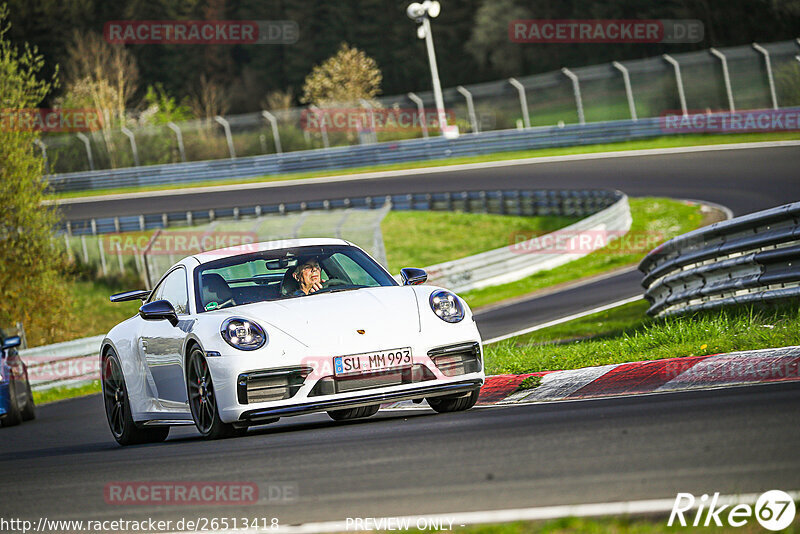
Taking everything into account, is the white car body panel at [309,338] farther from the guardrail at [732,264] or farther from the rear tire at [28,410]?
the rear tire at [28,410]

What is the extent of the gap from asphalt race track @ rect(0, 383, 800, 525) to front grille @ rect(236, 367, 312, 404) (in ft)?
0.97

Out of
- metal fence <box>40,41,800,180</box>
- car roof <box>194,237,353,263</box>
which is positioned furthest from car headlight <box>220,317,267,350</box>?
metal fence <box>40,41,800,180</box>

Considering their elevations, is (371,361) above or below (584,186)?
above

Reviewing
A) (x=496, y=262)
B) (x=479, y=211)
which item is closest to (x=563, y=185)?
(x=479, y=211)

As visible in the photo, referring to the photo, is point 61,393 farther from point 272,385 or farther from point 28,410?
point 272,385

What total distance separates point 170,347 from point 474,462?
3576 mm

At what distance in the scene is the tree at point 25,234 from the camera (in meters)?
25.7

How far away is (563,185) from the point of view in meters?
33.2

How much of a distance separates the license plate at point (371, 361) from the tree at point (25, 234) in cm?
1951

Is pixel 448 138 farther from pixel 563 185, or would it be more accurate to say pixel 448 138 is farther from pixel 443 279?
pixel 443 279

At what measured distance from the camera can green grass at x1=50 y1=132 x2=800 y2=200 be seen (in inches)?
1382

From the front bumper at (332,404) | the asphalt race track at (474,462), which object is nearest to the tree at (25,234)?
the asphalt race track at (474,462)

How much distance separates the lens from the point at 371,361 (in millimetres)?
7539

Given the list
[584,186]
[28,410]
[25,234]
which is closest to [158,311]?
[28,410]
